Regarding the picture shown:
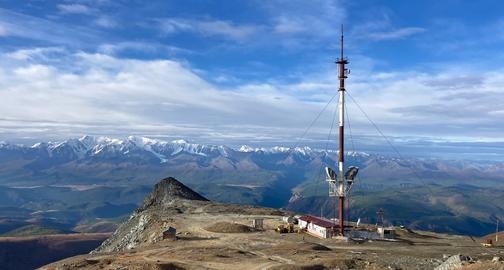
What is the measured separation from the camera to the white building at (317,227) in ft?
267

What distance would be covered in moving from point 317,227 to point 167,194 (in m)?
82.9

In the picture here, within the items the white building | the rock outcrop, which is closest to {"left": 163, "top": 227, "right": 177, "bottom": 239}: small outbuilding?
the rock outcrop

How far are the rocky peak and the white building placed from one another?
6724 centimetres

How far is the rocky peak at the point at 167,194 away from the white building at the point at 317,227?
67.2m

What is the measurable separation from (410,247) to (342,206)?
1186cm

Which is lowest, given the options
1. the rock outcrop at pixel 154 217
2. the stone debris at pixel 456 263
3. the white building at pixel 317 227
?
the rock outcrop at pixel 154 217

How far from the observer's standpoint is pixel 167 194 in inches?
6220

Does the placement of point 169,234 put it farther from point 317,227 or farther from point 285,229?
point 317,227

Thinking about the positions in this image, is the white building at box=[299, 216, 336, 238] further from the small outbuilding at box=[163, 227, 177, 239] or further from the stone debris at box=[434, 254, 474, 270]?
the stone debris at box=[434, 254, 474, 270]

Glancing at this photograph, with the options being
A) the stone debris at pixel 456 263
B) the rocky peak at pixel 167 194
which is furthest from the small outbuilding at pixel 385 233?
the rocky peak at pixel 167 194

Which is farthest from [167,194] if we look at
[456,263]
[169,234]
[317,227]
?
[456,263]

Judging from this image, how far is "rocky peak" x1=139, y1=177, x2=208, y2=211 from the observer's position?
15298 cm

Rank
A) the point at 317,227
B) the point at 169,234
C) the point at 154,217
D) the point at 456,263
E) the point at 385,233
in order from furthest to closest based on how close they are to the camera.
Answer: the point at 154,217 < the point at 317,227 < the point at 385,233 < the point at 169,234 < the point at 456,263

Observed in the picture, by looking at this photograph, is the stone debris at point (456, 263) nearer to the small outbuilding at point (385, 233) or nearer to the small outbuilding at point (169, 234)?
the small outbuilding at point (385, 233)
